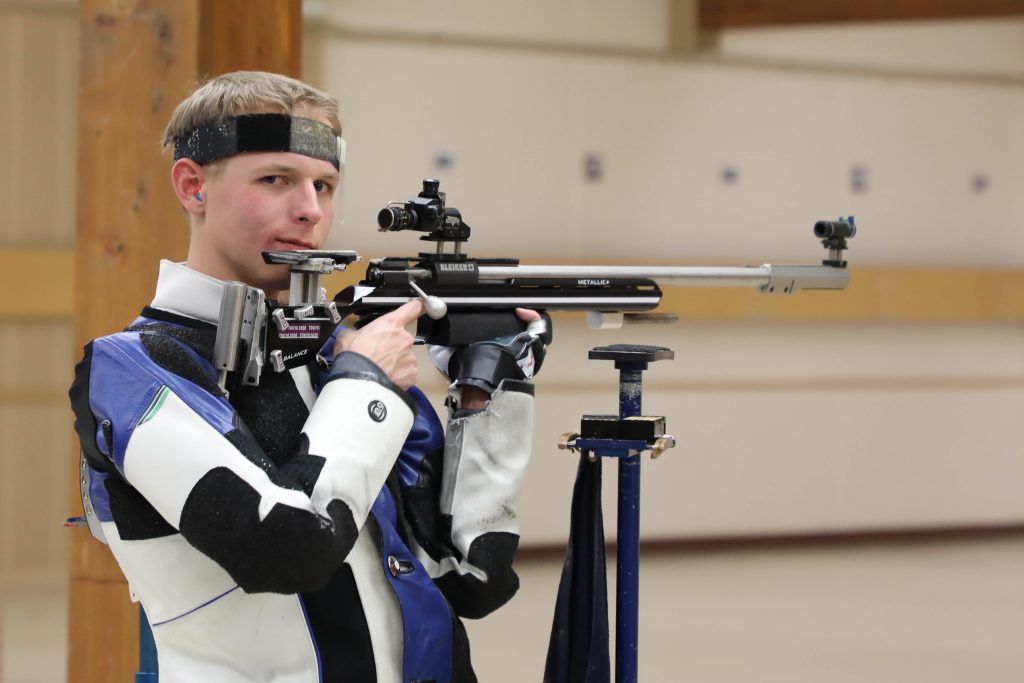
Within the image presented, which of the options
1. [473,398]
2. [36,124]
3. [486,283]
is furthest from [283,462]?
[36,124]

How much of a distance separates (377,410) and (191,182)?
0.38 m

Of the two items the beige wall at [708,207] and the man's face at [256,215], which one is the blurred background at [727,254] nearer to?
the beige wall at [708,207]

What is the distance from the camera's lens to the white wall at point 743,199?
189 inches

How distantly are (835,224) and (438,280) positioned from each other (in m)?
0.71

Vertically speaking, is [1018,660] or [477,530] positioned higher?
[477,530]

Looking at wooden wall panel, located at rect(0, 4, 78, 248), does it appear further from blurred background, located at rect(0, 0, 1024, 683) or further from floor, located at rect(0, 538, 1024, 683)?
floor, located at rect(0, 538, 1024, 683)


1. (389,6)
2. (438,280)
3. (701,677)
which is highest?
(389,6)

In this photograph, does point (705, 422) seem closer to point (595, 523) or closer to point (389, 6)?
point (389, 6)

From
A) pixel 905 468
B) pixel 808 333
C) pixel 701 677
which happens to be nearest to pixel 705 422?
pixel 808 333

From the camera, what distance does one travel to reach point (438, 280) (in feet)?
5.32

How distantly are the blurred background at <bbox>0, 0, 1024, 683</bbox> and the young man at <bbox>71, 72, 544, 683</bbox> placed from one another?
8.14ft

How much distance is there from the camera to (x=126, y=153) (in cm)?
249

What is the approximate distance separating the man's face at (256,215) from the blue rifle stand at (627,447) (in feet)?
1.87

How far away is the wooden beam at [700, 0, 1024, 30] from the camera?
4895 mm
